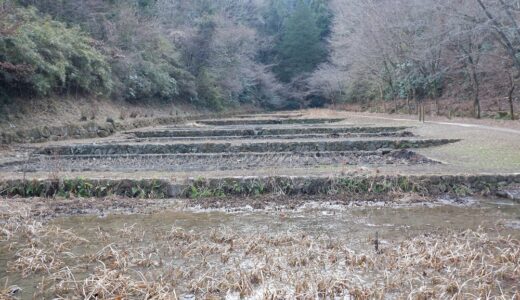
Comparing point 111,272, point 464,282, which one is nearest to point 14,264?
point 111,272

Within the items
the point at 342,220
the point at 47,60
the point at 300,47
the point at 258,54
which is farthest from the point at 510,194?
the point at 258,54

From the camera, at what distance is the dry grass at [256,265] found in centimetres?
378

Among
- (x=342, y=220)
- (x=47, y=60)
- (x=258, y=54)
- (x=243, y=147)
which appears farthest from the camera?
(x=258, y=54)

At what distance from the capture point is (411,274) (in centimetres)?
404

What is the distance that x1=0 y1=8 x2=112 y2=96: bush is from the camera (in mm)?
13727

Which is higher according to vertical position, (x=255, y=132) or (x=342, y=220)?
(x=255, y=132)

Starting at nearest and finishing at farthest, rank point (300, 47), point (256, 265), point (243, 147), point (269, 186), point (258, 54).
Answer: point (256, 265) → point (269, 186) → point (243, 147) → point (300, 47) → point (258, 54)

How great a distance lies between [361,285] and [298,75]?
52.6 meters

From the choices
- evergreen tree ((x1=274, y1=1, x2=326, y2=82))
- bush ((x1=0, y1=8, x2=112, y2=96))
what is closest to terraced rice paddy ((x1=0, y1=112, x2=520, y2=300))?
bush ((x1=0, y1=8, x2=112, y2=96))

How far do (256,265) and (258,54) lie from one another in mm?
54024

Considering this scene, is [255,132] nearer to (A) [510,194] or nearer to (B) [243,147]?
(B) [243,147]

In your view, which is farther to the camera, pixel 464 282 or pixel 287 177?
pixel 287 177

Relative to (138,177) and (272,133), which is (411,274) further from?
(272,133)

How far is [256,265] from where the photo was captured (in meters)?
4.25
